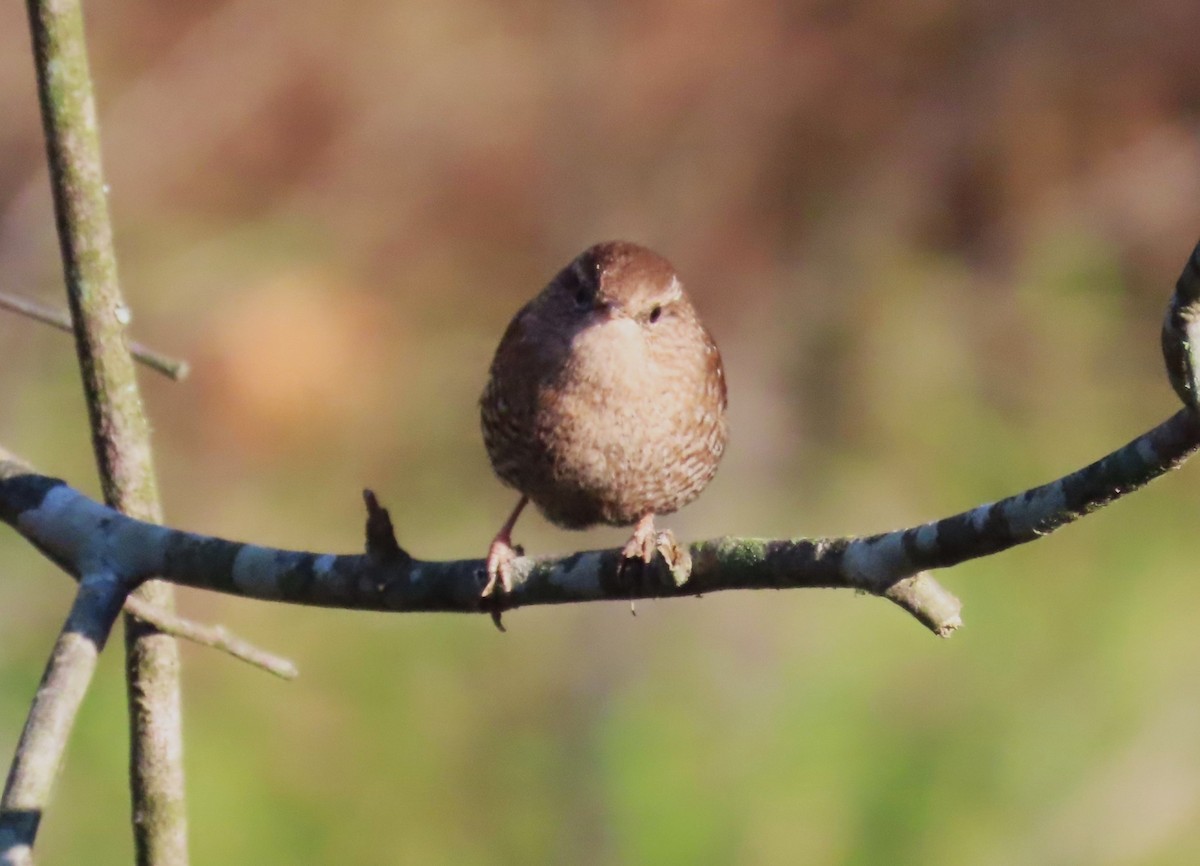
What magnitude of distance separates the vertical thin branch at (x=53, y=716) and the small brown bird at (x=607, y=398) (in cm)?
82

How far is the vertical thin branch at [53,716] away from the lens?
74.7 inches

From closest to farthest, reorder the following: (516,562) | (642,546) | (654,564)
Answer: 1. (654,564)
2. (516,562)
3. (642,546)

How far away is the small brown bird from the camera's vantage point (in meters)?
2.99

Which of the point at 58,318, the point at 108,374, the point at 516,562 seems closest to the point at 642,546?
the point at 516,562

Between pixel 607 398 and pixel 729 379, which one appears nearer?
pixel 607 398

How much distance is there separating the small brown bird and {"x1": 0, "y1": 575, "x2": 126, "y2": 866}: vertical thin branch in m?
0.82

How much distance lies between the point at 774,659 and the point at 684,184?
2184 millimetres

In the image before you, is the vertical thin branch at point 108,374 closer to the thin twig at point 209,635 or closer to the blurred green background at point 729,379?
the thin twig at point 209,635

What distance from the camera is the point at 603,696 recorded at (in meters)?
6.21

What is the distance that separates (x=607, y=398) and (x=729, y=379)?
3990 millimetres

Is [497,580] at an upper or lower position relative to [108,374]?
lower

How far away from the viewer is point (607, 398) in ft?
9.78

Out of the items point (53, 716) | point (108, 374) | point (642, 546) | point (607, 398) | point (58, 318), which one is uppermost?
point (607, 398)

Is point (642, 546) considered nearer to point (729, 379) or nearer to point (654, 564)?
point (654, 564)
